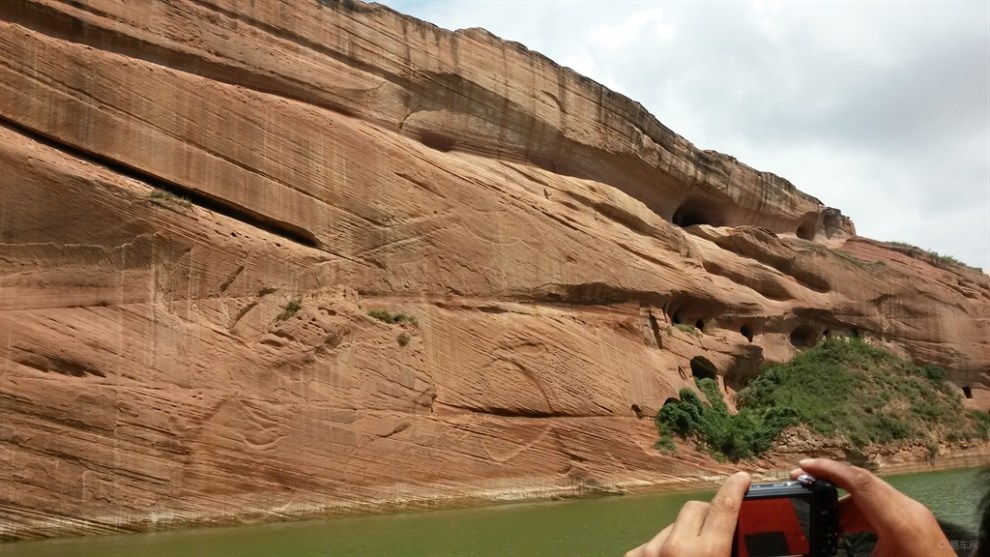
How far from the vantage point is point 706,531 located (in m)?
1.83

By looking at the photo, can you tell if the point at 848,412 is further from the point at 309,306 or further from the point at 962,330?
the point at 309,306

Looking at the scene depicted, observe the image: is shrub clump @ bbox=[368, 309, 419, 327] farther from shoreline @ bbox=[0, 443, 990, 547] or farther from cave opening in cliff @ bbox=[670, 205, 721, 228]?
cave opening in cliff @ bbox=[670, 205, 721, 228]

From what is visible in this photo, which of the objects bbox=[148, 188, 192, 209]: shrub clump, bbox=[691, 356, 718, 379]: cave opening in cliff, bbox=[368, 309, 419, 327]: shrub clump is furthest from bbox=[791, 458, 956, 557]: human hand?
bbox=[691, 356, 718, 379]: cave opening in cliff

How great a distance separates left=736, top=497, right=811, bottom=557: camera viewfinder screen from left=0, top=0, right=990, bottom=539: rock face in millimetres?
16003

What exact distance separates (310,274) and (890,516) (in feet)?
60.8

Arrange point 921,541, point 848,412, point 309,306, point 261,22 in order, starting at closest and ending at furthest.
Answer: point 921,541 < point 309,306 < point 261,22 < point 848,412

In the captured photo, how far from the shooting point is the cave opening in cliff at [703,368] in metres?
27.7

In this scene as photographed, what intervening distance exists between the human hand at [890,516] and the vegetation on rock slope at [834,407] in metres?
22.0

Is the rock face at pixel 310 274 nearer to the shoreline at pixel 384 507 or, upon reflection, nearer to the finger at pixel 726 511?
the shoreline at pixel 384 507

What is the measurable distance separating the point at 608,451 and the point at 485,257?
582cm

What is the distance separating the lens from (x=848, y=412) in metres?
28.4

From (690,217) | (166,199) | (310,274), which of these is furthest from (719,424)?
(166,199)

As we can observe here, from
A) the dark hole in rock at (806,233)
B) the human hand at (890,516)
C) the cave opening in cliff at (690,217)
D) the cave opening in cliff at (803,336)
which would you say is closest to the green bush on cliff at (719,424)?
the cave opening in cliff at (803,336)

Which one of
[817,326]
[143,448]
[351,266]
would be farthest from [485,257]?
[817,326]
